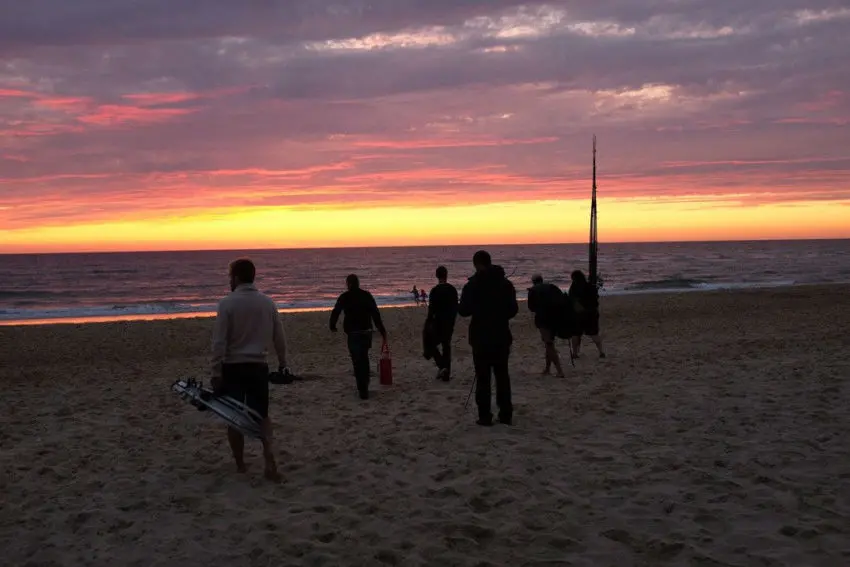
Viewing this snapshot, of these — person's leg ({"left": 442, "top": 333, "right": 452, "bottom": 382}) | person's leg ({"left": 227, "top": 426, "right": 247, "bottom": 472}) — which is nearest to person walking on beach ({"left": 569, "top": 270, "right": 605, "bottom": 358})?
person's leg ({"left": 442, "top": 333, "right": 452, "bottom": 382})

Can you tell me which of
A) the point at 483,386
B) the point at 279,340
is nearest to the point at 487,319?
the point at 483,386

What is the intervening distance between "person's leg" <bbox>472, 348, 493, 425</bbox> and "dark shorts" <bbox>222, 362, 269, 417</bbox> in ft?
8.10

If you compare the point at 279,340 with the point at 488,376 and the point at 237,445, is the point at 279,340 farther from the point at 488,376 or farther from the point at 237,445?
the point at 488,376

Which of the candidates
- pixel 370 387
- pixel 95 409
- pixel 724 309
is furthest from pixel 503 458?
pixel 724 309

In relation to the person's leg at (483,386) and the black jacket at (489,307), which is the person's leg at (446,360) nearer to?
the person's leg at (483,386)

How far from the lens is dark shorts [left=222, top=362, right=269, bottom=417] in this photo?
5.55m

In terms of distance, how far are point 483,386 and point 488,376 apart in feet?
0.39

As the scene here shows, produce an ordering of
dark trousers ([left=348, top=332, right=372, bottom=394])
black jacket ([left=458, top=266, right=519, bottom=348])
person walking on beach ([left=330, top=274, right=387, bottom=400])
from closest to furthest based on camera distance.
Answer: black jacket ([left=458, top=266, right=519, bottom=348]) < person walking on beach ([left=330, top=274, right=387, bottom=400]) < dark trousers ([left=348, top=332, right=372, bottom=394])

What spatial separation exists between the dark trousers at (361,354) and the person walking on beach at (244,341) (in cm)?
342

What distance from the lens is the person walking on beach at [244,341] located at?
549 cm

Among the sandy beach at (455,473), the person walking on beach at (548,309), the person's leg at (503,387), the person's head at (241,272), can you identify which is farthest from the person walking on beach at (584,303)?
the person's head at (241,272)

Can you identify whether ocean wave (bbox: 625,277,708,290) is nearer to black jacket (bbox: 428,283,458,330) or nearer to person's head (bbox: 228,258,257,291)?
black jacket (bbox: 428,283,458,330)

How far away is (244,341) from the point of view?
5.55m

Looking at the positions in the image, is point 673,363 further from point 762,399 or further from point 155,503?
point 155,503
